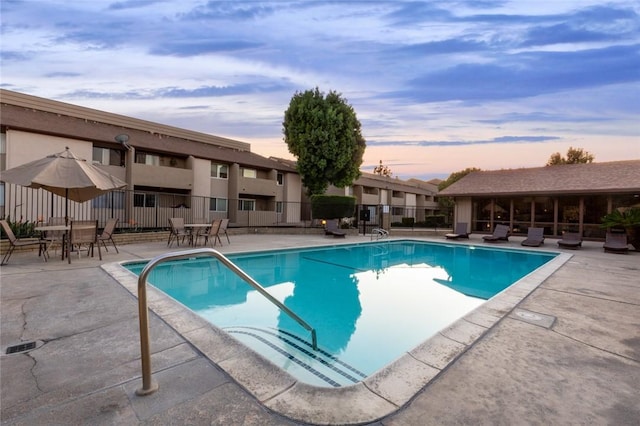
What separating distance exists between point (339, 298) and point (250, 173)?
862 inches

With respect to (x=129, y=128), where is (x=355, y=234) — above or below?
below

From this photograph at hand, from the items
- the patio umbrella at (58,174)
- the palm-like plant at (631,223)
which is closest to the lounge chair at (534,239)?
the palm-like plant at (631,223)

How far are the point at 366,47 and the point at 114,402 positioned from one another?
1333 cm

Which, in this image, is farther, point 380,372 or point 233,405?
point 380,372

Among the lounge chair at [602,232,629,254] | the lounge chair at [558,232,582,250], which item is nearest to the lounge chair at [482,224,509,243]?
the lounge chair at [558,232,582,250]

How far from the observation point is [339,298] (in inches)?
280

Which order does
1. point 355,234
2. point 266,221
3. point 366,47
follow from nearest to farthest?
point 366,47, point 355,234, point 266,221

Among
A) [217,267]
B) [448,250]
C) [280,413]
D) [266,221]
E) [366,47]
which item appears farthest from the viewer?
[266,221]

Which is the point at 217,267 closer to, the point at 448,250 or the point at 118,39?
the point at 118,39

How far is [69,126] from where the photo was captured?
1844 cm

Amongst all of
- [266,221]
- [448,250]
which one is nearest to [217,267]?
[448,250]

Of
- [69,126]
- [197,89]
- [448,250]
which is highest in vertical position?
[197,89]

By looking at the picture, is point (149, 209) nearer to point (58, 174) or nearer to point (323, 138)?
point (323, 138)

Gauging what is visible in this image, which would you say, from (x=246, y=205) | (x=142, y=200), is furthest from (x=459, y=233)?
(x=142, y=200)
